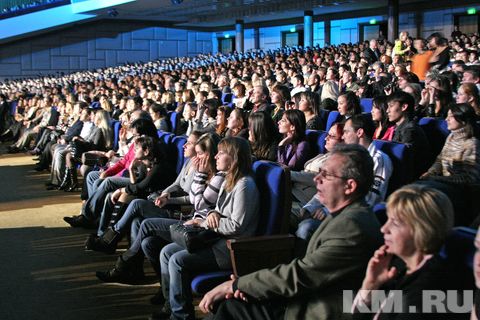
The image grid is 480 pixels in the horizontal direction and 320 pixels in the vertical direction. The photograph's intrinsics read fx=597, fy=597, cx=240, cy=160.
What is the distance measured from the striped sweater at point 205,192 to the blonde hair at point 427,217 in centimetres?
174

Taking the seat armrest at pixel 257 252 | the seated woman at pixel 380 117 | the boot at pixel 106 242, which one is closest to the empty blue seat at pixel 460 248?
the seat armrest at pixel 257 252

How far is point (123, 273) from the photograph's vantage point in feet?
12.4

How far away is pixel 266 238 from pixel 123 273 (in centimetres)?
156

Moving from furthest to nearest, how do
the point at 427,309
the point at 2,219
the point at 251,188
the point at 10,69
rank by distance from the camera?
the point at 10,69
the point at 2,219
the point at 251,188
the point at 427,309

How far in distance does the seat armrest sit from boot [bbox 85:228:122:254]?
1.81 m

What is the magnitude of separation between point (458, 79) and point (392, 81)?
968 mm

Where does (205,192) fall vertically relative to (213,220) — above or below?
above

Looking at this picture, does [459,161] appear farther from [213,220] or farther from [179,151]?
[179,151]

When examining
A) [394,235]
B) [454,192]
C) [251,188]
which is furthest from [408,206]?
[454,192]

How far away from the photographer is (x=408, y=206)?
171 cm

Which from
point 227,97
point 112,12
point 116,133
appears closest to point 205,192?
point 116,133

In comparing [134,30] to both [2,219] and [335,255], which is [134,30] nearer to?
[2,219]

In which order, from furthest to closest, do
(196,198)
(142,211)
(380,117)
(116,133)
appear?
(116,133)
(380,117)
(142,211)
(196,198)

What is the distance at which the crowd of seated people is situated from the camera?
200cm
